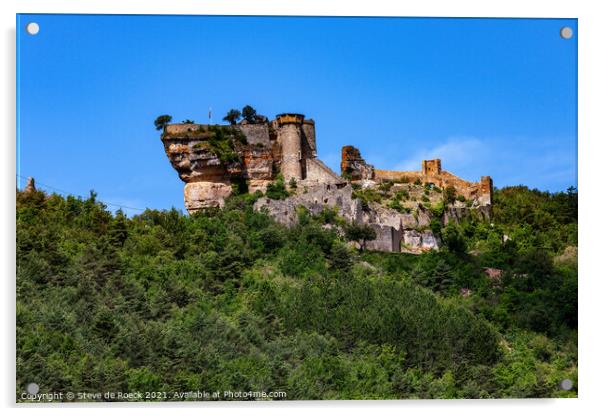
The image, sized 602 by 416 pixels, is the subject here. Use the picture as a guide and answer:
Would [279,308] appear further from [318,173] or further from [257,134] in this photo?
[318,173]

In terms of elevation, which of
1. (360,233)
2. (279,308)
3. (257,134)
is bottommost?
(279,308)

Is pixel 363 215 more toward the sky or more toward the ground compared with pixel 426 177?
more toward the ground

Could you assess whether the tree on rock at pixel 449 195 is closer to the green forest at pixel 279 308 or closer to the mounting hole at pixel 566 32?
the green forest at pixel 279 308

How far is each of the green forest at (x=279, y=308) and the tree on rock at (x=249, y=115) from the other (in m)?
4.22

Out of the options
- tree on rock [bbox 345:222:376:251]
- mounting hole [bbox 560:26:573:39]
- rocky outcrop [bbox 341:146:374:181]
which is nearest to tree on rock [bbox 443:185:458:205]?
rocky outcrop [bbox 341:146:374:181]

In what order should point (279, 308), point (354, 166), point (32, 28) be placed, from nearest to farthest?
point (32, 28) → point (279, 308) → point (354, 166)

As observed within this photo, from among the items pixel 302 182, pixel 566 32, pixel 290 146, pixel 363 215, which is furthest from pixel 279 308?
pixel 290 146

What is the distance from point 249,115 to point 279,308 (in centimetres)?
1129

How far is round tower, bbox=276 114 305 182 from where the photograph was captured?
1238 inches

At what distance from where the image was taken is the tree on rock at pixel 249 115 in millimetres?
30623

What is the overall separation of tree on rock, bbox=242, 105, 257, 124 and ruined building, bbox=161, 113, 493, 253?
0.42 feet

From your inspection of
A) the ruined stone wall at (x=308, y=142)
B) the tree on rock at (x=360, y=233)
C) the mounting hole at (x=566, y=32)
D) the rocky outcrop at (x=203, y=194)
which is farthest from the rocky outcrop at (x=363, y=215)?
the mounting hole at (x=566, y=32)

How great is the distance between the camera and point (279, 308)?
20.5m

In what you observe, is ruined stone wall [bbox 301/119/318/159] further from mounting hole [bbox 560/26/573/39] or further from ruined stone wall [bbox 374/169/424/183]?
mounting hole [bbox 560/26/573/39]
